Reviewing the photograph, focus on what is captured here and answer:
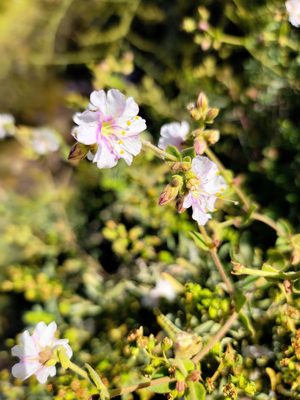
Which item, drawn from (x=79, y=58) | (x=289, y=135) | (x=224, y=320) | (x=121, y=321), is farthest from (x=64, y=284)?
A: (x=79, y=58)

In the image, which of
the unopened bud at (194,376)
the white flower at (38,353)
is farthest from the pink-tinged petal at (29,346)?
the unopened bud at (194,376)

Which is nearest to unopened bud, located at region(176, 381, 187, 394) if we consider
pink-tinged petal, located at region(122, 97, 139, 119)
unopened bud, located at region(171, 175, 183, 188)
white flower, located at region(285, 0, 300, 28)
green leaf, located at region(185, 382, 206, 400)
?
green leaf, located at region(185, 382, 206, 400)

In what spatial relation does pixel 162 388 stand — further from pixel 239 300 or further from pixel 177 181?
pixel 177 181

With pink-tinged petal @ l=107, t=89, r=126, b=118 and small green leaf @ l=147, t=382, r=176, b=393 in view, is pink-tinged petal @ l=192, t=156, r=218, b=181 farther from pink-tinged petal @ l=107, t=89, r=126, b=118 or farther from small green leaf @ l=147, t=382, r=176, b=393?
small green leaf @ l=147, t=382, r=176, b=393

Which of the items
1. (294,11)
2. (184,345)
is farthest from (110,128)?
(294,11)

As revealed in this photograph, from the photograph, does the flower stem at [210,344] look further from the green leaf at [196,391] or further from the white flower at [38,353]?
the white flower at [38,353]

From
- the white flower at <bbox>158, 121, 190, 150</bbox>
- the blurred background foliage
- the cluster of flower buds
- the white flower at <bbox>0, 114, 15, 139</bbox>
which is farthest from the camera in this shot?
the white flower at <bbox>0, 114, 15, 139</bbox>
